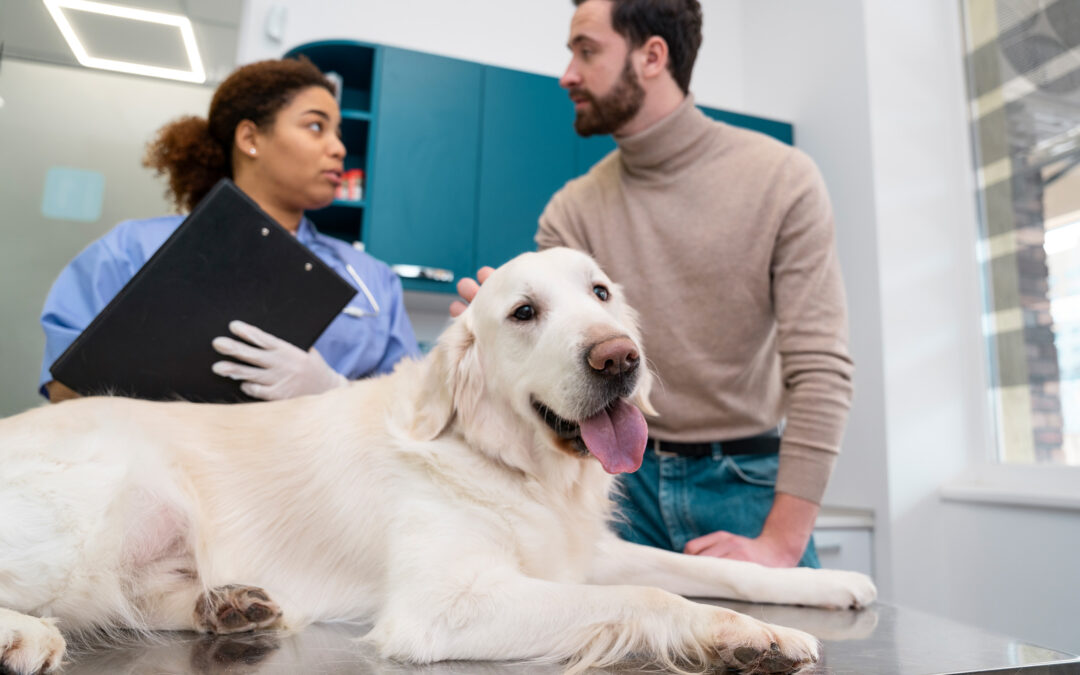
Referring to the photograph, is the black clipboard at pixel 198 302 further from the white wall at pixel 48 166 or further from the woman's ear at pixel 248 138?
the white wall at pixel 48 166

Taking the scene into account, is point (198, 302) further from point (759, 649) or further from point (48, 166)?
point (48, 166)

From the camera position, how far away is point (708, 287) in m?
1.63

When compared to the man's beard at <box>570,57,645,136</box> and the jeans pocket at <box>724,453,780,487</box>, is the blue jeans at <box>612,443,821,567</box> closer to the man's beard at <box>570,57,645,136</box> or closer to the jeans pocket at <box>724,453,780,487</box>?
the jeans pocket at <box>724,453,780,487</box>

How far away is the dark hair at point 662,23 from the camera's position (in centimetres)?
178

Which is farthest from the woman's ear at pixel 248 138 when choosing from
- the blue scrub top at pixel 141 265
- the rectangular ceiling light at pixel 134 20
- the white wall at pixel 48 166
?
the rectangular ceiling light at pixel 134 20

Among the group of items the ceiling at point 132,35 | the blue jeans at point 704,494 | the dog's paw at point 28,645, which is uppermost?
the ceiling at point 132,35

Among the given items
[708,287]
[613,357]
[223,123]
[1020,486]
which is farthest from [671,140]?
[1020,486]

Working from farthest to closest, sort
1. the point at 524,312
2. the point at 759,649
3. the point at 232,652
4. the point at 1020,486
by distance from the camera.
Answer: the point at 1020,486, the point at 524,312, the point at 232,652, the point at 759,649

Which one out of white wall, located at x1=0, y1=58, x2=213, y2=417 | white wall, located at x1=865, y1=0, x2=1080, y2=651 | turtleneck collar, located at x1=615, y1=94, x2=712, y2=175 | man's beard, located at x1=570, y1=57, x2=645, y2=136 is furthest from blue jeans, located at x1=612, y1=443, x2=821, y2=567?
white wall, located at x1=0, y1=58, x2=213, y2=417

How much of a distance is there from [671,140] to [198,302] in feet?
3.95

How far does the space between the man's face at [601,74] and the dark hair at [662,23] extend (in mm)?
29

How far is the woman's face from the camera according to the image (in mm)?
1878

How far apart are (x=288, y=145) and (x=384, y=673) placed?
5.10ft

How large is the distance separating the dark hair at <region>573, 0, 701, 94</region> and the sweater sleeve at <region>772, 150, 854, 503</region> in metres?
0.46
